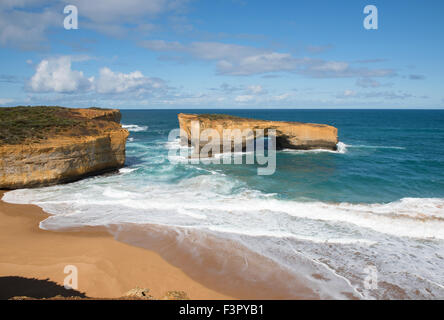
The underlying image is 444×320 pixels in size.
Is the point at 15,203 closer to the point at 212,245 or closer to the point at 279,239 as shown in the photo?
the point at 212,245

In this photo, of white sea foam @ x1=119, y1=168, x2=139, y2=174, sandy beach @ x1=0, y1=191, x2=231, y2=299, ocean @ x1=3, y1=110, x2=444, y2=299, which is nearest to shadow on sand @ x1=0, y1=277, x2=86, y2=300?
sandy beach @ x1=0, y1=191, x2=231, y2=299

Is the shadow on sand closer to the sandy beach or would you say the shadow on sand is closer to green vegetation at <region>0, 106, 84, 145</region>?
the sandy beach

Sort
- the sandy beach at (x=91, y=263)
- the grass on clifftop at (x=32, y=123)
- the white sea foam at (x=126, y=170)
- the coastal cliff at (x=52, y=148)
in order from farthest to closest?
the white sea foam at (x=126, y=170)
the grass on clifftop at (x=32, y=123)
the coastal cliff at (x=52, y=148)
the sandy beach at (x=91, y=263)

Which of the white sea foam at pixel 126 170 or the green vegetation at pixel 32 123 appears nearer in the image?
the green vegetation at pixel 32 123

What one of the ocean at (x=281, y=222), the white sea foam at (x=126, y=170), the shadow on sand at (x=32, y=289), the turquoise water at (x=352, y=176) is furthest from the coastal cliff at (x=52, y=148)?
the shadow on sand at (x=32, y=289)

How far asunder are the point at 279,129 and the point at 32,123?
1963 cm

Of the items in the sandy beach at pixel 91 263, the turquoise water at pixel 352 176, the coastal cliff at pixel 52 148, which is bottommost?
the sandy beach at pixel 91 263

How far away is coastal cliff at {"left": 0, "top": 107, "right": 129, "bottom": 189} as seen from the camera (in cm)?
1466

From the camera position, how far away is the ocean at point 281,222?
7.79m

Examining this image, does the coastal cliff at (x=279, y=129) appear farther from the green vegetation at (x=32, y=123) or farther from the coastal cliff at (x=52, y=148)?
the green vegetation at (x=32, y=123)

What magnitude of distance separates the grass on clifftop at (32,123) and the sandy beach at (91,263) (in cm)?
653

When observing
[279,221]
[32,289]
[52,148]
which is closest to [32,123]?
[52,148]

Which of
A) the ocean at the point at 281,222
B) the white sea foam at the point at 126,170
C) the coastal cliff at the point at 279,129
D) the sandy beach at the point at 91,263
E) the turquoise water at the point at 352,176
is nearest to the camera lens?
the sandy beach at the point at 91,263

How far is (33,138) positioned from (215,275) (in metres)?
13.5
